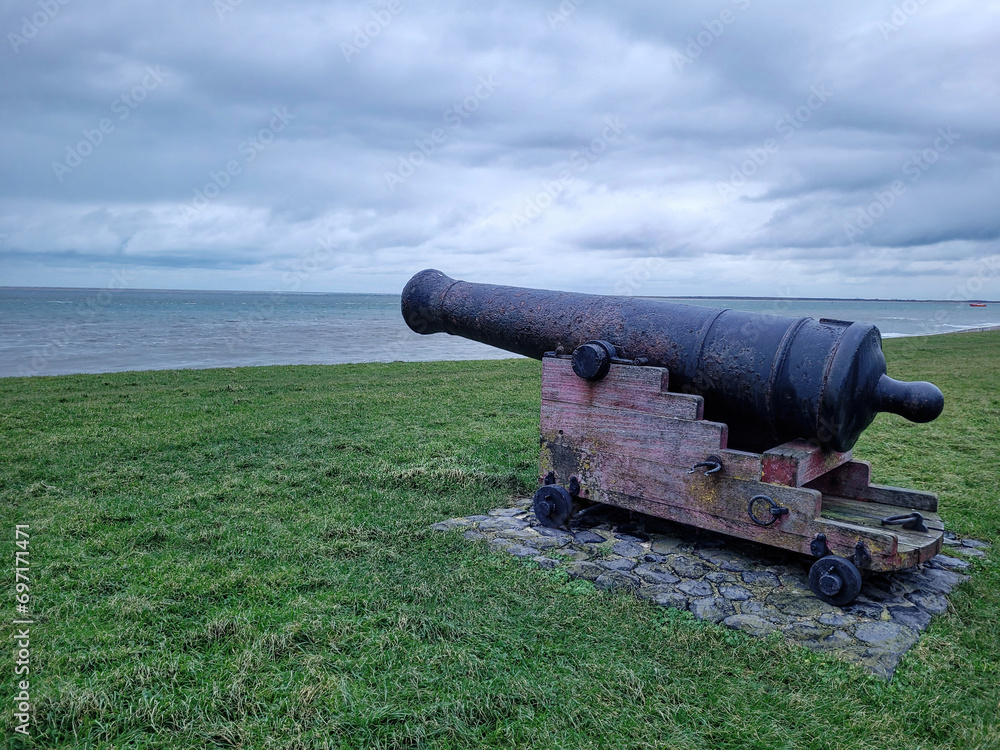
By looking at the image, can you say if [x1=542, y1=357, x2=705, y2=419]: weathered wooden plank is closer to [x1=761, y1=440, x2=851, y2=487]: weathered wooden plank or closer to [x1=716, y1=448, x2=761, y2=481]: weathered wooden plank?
[x1=716, y1=448, x2=761, y2=481]: weathered wooden plank

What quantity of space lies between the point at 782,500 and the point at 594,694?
1.67m

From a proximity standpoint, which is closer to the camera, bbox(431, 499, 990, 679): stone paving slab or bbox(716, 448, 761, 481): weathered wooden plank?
bbox(431, 499, 990, 679): stone paving slab

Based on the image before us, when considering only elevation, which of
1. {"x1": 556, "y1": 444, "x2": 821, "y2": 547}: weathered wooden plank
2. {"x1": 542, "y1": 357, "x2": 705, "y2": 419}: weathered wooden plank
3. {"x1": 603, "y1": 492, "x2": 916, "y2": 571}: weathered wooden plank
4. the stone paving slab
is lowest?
the stone paving slab

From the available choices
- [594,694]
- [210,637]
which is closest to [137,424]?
[210,637]

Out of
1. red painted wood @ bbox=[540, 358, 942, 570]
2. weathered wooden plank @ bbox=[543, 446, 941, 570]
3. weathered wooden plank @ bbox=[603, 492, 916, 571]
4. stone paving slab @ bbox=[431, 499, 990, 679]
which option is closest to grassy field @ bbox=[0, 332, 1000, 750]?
stone paving slab @ bbox=[431, 499, 990, 679]

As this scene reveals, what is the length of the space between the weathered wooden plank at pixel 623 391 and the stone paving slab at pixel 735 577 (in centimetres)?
89

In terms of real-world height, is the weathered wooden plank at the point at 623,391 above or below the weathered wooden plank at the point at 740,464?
above

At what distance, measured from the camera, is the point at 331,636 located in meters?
3.10

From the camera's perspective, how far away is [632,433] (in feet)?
14.1

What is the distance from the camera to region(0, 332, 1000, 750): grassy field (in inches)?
99.4

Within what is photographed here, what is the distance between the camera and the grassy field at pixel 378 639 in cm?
253

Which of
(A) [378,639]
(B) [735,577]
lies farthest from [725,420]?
(A) [378,639]

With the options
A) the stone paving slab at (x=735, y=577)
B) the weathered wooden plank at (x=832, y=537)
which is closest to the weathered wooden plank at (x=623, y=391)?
the weathered wooden plank at (x=832, y=537)

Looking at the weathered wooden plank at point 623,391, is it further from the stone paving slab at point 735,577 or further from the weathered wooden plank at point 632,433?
the stone paving slab at point 735,577
